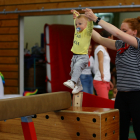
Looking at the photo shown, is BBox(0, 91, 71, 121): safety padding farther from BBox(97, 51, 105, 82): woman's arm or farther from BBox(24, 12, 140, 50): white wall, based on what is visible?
BBox(24, 12, 140, 50): white wall

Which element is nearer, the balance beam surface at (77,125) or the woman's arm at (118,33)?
the woman's arm at (118,33)

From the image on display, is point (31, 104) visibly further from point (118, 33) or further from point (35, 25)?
point (35, 25)

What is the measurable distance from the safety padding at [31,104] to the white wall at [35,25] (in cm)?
799

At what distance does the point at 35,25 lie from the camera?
33.6ft

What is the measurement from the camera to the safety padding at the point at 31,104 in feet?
5.96

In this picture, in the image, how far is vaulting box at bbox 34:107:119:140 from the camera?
2221mm

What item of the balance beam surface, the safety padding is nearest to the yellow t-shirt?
the safety padding

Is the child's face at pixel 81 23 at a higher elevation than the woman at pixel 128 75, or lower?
higher

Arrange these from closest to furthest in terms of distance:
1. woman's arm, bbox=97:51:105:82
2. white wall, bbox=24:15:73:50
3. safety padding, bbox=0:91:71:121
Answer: safety padding, bbox=0:91:71:121
woman's arm, bbox=97:51:105:82
white wall, bbox=24:15:73:50

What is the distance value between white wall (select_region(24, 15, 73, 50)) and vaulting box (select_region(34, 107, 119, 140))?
790cm

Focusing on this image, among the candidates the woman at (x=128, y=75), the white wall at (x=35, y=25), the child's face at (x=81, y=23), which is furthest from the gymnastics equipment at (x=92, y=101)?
the white wall at (x=35, y=25)

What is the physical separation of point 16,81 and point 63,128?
160 inches

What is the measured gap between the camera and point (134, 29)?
7.61 ft

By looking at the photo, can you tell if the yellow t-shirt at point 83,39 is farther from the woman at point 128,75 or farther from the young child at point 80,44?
the woman at point 128,75
